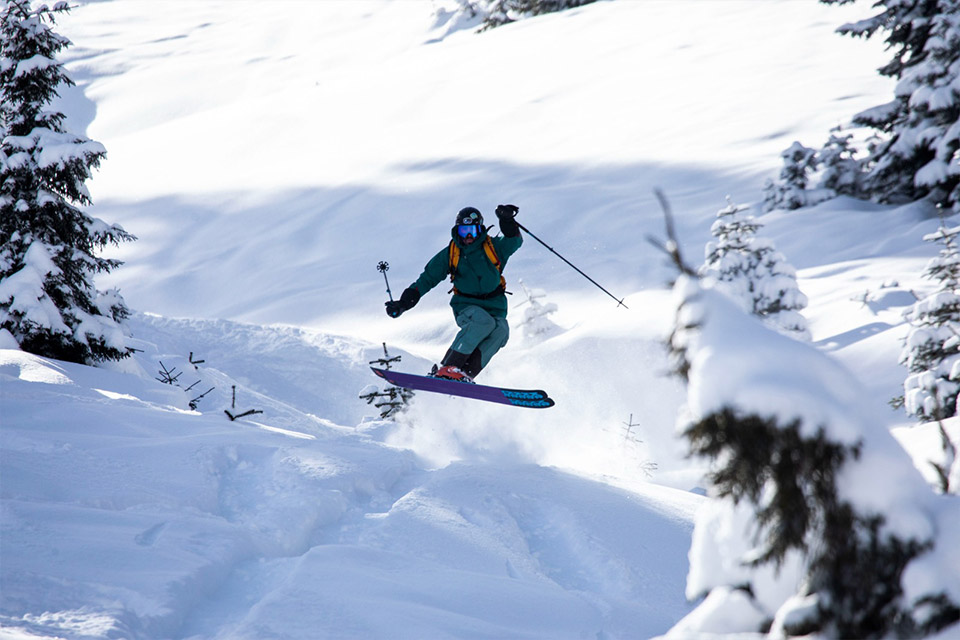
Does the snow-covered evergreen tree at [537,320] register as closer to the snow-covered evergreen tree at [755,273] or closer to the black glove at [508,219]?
the snow-covered evergreen tree at [755,273]

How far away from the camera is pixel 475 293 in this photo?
9500 mm

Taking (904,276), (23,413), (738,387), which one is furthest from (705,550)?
(904,276)

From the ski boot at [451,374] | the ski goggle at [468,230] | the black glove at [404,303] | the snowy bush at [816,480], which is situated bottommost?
the ski boot at [451,374]

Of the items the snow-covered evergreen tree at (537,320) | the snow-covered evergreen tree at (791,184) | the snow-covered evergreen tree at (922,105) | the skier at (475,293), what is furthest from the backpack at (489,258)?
the snow-covered evergreen tree at (791,184)

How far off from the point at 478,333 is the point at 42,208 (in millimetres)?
6682

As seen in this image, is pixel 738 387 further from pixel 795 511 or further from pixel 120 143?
pixel 120 143

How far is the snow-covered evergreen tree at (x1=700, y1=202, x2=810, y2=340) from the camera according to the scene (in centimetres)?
1502

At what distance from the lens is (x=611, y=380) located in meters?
15.7

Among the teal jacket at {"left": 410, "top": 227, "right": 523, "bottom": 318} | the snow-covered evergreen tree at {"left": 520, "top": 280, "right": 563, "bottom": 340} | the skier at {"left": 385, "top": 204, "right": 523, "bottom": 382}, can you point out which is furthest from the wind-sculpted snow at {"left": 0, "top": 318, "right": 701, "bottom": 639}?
the snow-covered evergreen tree at {"left": 520, "top": 280, "right": 563, "bottom": 340}

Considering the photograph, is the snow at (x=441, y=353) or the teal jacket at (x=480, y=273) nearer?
the snow at (x=441, y=353)

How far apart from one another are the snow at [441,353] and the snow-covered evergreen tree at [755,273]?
1.15m

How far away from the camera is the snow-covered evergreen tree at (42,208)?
35.1ft

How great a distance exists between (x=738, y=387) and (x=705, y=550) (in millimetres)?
715

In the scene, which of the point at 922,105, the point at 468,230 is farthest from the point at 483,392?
the point at 922,105
